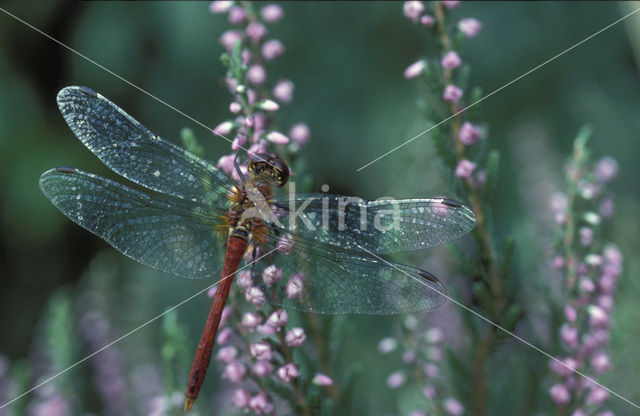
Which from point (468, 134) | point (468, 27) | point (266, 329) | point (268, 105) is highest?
point (468, 27)

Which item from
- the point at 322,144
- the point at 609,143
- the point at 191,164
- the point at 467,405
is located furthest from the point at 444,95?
the point at 609,143

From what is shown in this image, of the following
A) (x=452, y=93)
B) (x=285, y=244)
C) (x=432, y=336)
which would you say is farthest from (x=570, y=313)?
(x=285, y=244)

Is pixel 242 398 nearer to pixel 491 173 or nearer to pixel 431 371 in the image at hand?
pixel 431 371

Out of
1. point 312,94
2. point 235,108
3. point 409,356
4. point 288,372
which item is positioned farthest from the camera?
point 312,94

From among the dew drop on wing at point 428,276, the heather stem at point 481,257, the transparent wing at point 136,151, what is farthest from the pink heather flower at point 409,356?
the transparent wing at point 136,151

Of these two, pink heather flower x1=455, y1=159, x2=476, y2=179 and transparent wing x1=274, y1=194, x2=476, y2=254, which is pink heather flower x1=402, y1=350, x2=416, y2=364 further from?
pink heather flower x1=455, y1=159, x2=476, y2=179

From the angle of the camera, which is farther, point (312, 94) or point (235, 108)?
point (312, 94)

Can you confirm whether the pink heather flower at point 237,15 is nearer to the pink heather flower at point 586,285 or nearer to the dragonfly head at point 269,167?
the dragonfly head at point 269,167

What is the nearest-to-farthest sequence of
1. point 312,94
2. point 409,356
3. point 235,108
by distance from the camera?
point 235,108 < point 409,356 < point 312,94
